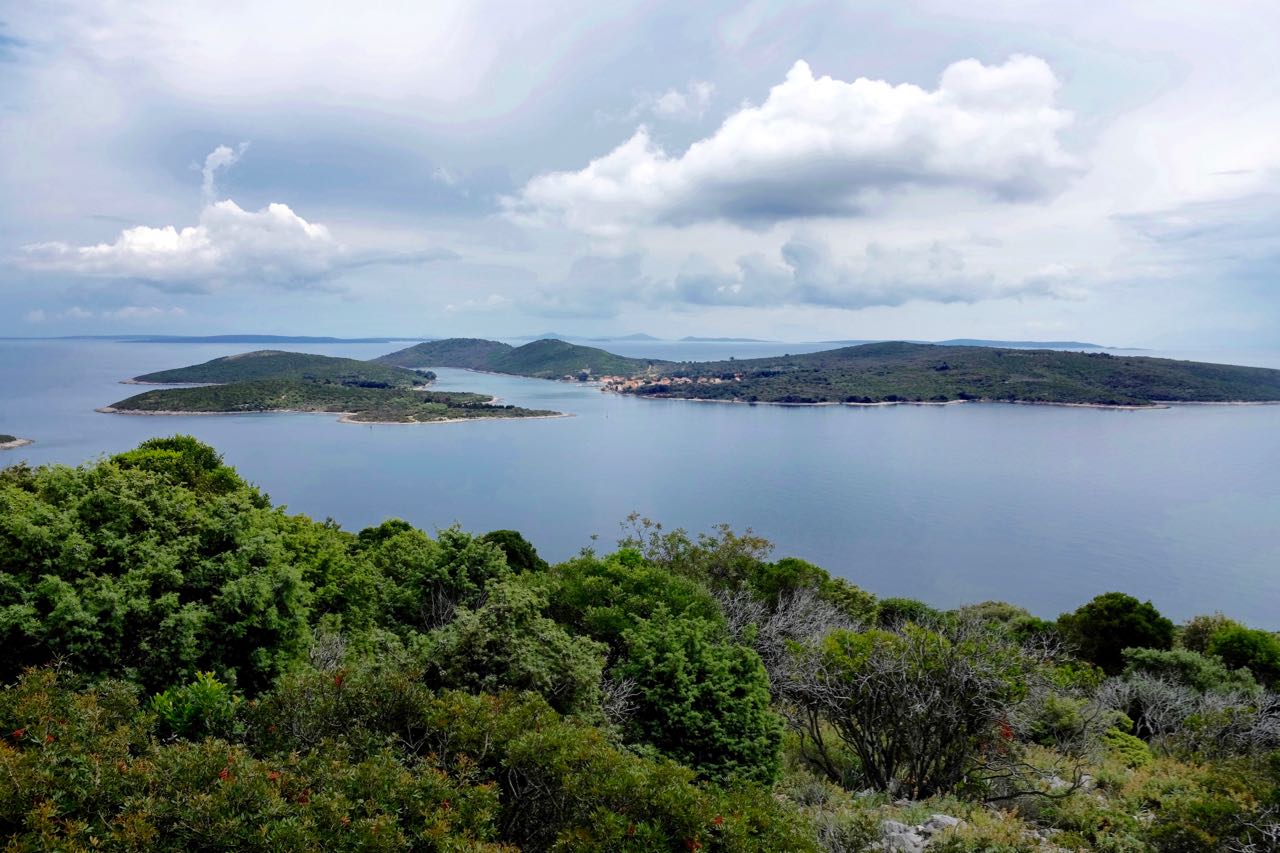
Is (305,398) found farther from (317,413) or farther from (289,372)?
(289,372)

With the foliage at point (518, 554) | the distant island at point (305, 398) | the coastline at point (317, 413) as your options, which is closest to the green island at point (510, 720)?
the foliage at point (518, 554)

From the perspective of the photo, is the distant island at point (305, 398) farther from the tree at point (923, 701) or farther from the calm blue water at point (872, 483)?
the tree at point (923, 701)

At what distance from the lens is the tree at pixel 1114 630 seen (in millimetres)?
22500

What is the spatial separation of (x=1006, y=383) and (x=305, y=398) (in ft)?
457

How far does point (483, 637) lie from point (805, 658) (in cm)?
635

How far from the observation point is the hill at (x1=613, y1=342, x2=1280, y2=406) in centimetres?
13512

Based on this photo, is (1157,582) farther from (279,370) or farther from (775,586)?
(279,370)

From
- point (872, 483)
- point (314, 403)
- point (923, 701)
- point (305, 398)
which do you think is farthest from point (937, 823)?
point (305, 398)

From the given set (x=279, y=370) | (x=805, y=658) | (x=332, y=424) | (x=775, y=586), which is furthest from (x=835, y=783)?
(x=279, y=370)

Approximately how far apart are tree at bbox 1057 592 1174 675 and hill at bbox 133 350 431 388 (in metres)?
151

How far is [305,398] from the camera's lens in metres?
132

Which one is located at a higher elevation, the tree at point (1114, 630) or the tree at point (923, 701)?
the tree at point (923, 701)

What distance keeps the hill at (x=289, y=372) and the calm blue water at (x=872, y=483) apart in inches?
1104

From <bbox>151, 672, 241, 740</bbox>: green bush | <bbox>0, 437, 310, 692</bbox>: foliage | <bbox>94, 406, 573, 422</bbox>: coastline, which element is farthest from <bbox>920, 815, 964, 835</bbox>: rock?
<bbox>94, 406, 573, 422</bbox>: coastline
